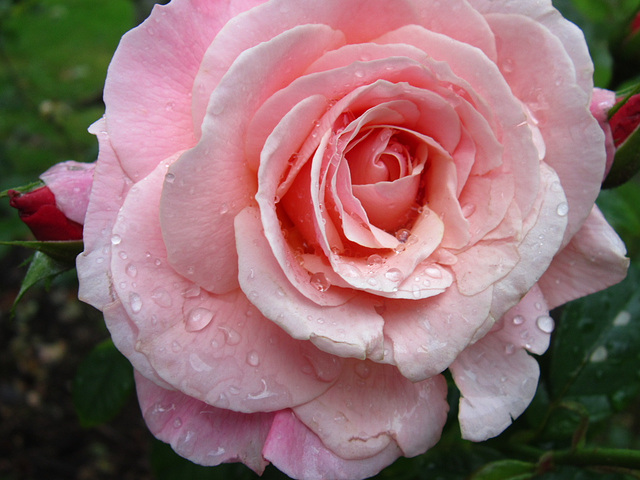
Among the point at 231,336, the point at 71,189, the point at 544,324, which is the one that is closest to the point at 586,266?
the point at 544,324

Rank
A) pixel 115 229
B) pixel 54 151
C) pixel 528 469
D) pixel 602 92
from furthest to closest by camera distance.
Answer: pixel 54 151 → pixel 528 469 → pixel 602 92 → pixel 115 229

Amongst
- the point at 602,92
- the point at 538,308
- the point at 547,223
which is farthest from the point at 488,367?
the point at 602,92

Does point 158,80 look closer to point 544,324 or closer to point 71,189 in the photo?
point 71,189

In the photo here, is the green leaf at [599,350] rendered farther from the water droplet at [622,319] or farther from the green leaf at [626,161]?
the green leaf at [626,161]

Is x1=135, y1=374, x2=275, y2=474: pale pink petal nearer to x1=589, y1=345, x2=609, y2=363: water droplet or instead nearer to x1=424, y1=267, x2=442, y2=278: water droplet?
x1=424, y1=267, x2=442, y2=278: water droplet

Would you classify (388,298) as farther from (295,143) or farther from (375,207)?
(295,143)

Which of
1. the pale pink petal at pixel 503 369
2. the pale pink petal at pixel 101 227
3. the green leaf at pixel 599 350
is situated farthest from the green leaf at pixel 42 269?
the green leaf at pixel 599 350

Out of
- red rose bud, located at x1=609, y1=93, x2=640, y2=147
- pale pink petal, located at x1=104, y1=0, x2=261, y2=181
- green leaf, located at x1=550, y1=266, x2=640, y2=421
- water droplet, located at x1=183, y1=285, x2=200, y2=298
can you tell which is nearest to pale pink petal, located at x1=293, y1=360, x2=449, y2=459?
water droplet, located at x1=183, y1=285, x2=200, y2=298
